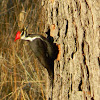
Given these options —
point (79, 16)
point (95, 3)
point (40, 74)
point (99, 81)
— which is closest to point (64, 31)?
point (79, 16)

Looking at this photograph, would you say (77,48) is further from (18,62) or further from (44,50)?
(18,62)

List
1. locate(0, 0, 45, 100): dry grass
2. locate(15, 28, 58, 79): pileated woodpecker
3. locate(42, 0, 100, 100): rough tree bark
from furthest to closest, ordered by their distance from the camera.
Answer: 1. locate(0, 0, 45, 100): dry grass
2. locate(15, 28, 58, 79): pileated woodpecker
3. locate(42, 0, 100, 100): rough tree bark

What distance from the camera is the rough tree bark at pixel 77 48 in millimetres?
1173

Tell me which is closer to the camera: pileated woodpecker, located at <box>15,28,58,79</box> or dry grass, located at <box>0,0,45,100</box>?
pileated woodpecker, located at <box>15,28,58,79</box>

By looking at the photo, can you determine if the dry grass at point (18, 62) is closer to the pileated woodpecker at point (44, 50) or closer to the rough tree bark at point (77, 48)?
the pileated woodpecker at point (44, 50)

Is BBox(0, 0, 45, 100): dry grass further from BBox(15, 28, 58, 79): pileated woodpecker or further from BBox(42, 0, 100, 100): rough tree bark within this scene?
BBox(42, 0, 100, 100): rough tree bark

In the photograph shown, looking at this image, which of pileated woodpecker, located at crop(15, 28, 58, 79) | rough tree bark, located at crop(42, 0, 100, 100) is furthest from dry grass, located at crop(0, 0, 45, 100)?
rough tree bark, located at crop(42, 0, 100, 100)

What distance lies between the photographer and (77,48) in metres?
1.29

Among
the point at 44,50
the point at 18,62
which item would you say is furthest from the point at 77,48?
the point at 18,62

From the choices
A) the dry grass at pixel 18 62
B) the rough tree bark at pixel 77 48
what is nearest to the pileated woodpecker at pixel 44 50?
the rough tree bark at pixel 77 48

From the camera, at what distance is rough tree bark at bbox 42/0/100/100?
3.85 feet

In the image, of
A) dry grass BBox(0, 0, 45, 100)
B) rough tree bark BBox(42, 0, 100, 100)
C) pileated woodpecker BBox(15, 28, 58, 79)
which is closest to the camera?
rough tree bark BBox(42, 0, 100, 100)

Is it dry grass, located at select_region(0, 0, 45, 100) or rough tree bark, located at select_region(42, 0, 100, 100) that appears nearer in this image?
rough tree bark, located at select_region(42, 0, 100, 100)

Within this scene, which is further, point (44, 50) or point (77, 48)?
point (44, 50)
